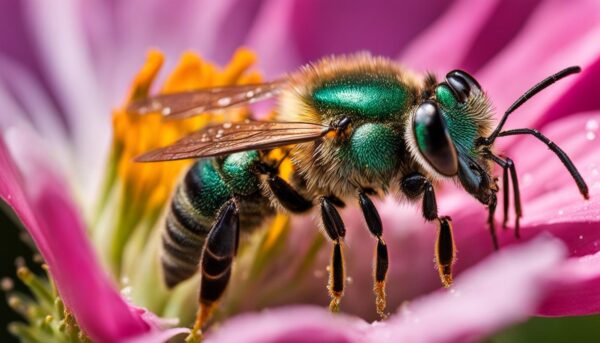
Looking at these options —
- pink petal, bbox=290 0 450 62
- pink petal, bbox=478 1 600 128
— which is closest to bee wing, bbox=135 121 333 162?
pink petal, bbox=478 1 600 128

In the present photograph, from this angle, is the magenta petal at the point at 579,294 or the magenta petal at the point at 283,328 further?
the magenta petal at the point at 579,294

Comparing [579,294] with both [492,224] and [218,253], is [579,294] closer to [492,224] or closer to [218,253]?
[492,224]

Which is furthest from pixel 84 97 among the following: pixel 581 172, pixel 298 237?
pixel 581 172

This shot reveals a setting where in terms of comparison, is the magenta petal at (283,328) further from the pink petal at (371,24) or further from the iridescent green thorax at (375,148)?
the pink petal at (371,24)

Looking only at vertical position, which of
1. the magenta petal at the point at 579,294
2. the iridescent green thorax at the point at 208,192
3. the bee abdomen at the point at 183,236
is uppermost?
the iridescent green thorax at the point at 208,192

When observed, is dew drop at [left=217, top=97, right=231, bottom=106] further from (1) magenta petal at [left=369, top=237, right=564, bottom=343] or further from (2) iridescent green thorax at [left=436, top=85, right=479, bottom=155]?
(1) magenta petal at [left=369, top=237, right=564, bottom=343]

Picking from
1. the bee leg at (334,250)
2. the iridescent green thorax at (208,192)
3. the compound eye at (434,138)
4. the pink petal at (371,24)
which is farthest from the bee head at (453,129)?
the pink petal at (371,24)
